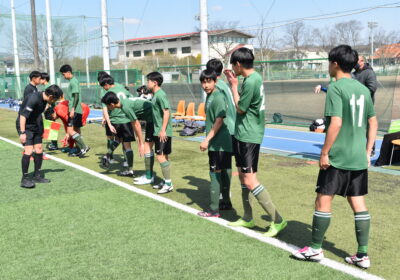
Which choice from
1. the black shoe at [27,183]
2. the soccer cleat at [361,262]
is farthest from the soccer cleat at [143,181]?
the soccer cleat at [361,262]

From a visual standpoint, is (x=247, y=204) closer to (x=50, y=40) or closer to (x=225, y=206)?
(x=225, y=206)

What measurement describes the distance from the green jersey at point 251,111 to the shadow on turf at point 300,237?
1089mm

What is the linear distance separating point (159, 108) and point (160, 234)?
2.12 metres

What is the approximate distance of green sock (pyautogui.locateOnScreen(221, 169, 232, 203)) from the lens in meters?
5.23

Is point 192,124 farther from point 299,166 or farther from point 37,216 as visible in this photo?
point 37,216

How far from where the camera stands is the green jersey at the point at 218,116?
475cm

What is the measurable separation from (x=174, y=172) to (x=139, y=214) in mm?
2487

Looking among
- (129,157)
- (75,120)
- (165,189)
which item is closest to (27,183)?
(129,157)

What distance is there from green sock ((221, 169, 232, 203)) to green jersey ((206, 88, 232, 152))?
413 millimetres

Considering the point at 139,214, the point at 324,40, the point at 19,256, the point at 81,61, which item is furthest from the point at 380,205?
the point at 324,40

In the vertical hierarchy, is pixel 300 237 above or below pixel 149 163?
below

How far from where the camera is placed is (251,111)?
4086mm

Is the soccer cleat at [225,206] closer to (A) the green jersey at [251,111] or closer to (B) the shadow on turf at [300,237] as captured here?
(B) the shadow on turf at [300,237]

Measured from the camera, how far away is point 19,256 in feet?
12.9
